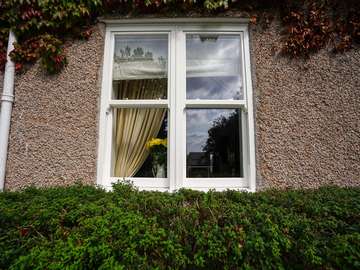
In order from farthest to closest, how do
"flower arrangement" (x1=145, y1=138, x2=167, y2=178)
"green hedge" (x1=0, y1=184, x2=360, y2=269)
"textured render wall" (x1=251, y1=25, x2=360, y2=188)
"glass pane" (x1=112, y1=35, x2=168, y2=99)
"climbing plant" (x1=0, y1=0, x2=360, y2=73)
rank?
1. "glass pane" (x1=112, y1=35, x2=168, y2=99)
2. "flower arrangement" (x1=145, y1=138, x2=167, y2=178)
3. "climbing plant" (x1=0, y1=0, x2=360, y2=73)
4. "textured render wall" (x1=251, y1=25, x2=360, y2=188)
5. "green hedge" (x1=0, y1=184, x2=360, y2=269)

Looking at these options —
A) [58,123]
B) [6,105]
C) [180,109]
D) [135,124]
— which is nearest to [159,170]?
[135,124]

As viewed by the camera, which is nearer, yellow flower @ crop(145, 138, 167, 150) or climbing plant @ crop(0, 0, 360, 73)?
climbing plant @ crop(0, 0, 360, 73)

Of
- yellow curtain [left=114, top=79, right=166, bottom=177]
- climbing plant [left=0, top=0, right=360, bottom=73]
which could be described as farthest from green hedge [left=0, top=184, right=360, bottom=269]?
climbing plant [left=0, top=0, right=360, bottom=73]

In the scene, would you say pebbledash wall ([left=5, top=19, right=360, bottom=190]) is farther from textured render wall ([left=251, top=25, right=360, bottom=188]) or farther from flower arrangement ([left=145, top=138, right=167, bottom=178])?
flower arrangement ([left=145, top=138, right=167, bottom=178])

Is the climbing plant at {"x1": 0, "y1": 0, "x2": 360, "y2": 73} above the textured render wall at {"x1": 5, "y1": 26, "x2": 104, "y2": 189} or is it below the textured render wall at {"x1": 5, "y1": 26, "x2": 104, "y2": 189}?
above

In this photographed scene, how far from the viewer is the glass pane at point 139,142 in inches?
104

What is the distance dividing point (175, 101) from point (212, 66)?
662mm

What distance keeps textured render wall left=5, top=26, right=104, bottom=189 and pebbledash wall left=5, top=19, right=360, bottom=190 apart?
1 cm

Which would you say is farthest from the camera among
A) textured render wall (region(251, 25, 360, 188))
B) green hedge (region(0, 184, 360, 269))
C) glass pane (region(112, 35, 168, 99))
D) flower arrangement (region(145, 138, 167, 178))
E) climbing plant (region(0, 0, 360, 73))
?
glass pane (region(112, 35, 168, 99))

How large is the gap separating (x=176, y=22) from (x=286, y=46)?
1.34m

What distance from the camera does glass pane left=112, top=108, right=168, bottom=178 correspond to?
2.63 m

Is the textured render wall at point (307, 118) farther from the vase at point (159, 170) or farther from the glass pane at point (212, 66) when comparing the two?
the vase at point (159, 170)

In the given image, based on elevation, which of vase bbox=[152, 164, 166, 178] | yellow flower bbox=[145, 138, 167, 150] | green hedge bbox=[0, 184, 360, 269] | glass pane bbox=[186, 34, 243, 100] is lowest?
green hedge bbox=[0, 184, 360, 269]

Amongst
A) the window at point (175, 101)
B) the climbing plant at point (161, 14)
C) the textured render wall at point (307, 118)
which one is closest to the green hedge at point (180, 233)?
the textured render wall at point (307, 118)
